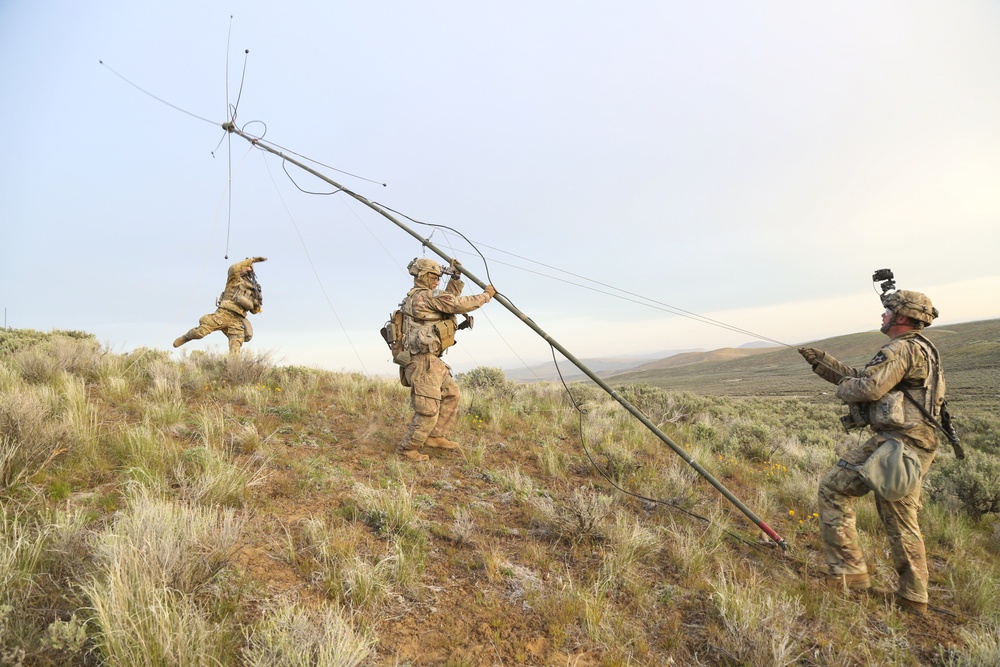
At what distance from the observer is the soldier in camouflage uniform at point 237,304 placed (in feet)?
Result: 34.6

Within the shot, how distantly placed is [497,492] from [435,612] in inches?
88.7

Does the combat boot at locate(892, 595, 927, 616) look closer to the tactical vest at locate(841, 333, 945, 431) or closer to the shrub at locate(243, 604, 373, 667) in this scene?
the tactical vest at locate(841, 333, 945, 431)

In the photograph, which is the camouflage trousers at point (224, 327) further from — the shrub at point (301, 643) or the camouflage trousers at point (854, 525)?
the camouflage trousers at point (854, 525)

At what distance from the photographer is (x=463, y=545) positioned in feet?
13.1

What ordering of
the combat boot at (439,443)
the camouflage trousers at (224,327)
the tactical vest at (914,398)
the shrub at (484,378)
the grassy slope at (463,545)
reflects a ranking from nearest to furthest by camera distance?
the grassy slope at (463,545) → the tactical vest at (914,398) → the combat boot at (439,443) → the camouflage trousers at (224,327) → the shrub at (484,378)

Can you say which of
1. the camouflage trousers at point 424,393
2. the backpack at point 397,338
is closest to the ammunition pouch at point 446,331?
the camouflage trousers at point 424,393

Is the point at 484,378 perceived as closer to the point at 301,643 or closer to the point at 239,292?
the point at 239,292

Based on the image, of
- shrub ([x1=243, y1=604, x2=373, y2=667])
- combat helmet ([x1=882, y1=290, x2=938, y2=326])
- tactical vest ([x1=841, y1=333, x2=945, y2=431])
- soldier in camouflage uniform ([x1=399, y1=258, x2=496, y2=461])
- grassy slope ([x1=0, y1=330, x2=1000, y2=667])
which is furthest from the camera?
soldier in camouflage uniform ([x1=399, y1=258, x2=496, y2=461])

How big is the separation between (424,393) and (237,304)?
279 inches

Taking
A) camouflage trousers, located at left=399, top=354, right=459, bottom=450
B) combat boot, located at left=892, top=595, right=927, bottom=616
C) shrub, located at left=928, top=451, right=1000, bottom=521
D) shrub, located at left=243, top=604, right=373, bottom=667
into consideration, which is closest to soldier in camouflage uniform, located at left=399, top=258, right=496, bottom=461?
camouflage trousers, located at left=399, top=354, right=459, bottom=450

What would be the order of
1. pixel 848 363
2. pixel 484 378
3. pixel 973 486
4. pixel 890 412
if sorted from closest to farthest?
pixel 890 412 < pixel 973 486 < pixel 484 378 < pixel 848 363

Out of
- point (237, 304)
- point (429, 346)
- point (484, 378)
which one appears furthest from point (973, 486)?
point (237, 304)

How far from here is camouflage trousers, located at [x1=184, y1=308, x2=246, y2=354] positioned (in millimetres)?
10108

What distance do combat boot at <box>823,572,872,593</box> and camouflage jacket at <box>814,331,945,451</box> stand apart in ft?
4.12
